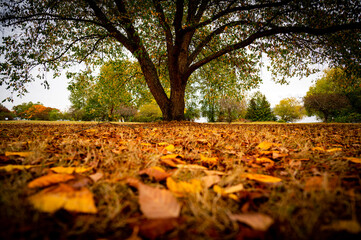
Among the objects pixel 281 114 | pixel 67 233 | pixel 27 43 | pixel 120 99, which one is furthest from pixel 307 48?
pixel 281 114

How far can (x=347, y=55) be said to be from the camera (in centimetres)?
491

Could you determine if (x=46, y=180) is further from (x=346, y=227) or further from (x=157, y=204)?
(x=346, y=227)

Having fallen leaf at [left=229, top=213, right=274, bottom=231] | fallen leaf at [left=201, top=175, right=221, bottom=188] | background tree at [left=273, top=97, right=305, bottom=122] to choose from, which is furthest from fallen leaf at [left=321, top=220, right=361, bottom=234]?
background tree at [left=273, top=97, right=305, bottom=122]

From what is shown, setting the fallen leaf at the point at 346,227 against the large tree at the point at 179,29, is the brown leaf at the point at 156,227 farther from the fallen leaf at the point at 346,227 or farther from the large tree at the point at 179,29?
the large tree at the point at 179,29

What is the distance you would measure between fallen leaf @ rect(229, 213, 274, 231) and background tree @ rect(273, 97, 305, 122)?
52.0 m

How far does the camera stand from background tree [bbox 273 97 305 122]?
44.3m

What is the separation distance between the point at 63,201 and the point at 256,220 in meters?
0.63

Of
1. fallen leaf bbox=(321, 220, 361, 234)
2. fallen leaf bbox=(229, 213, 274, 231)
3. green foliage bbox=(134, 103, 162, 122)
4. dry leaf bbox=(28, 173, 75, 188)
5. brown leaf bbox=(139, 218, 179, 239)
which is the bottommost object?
brown leaf bbox=(139, 218, 179, 239)

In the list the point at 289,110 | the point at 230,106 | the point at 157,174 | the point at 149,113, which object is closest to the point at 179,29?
the point at 157,174

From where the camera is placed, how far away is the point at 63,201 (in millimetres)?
507

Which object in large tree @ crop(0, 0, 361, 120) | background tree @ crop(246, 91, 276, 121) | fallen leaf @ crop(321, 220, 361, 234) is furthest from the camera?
background tree @ crop(246, 91, 276, 121)

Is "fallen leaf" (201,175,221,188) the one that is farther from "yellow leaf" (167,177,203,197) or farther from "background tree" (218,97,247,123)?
"background tree" (218,97,247,123)

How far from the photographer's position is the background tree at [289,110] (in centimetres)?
4431

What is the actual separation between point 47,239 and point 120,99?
9018 millimetres
